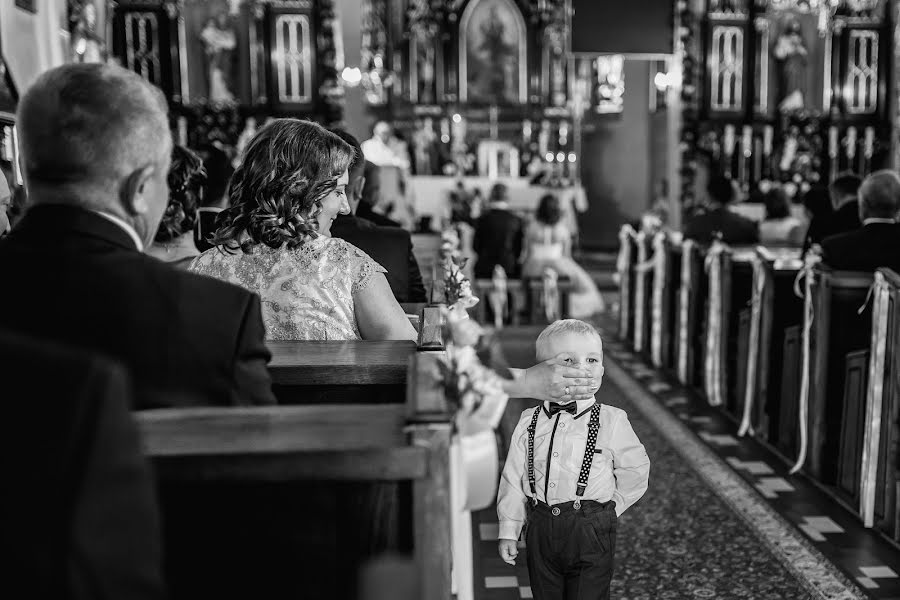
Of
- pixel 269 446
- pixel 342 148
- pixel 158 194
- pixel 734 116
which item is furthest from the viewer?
pixel 734 116

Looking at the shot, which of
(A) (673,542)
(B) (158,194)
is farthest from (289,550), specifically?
(A) (673,542)

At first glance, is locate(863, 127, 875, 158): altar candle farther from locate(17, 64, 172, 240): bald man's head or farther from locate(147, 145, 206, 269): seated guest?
locate(17, 64, 172, 240): bald man's head

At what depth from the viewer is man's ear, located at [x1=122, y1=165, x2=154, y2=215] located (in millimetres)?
1649

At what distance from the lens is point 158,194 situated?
1.74 m

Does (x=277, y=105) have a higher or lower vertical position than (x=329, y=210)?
higher

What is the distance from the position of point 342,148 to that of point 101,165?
1.30m

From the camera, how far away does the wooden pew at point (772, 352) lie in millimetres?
5484

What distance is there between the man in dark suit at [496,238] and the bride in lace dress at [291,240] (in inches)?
301

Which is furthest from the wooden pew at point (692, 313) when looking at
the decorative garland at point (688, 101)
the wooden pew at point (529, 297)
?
the decorative garland at point (688, 101)

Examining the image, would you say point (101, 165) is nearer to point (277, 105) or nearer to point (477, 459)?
point (477, 459)

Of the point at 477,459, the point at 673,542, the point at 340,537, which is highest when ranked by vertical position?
the point at 477,459

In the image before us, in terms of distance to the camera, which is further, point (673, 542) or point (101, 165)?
point (673, 542)

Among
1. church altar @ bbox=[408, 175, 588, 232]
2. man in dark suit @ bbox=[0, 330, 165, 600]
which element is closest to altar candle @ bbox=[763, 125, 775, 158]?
church altar @ bbox=[408, 175, 588, 232]

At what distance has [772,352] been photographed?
18.8 feet
